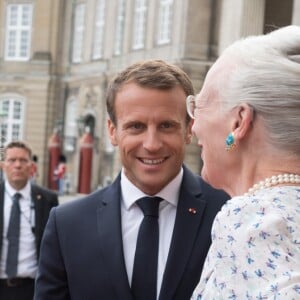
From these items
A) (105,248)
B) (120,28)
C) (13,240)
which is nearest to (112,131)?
(105,248)

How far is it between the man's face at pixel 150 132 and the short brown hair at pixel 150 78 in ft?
0.07

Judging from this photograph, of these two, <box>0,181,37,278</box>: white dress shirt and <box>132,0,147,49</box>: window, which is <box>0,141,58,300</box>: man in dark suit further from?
<box>132,0,147,49</box>: window

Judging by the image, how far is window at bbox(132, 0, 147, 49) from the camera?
3606cm

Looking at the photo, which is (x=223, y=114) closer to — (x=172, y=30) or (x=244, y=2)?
(x=244, y=2)

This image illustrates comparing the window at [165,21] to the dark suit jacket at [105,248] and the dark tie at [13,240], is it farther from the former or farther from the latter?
the dark suit jacket at [105,248]

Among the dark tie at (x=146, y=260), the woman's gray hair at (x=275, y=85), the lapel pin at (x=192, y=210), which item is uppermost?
the woman's gray hair at (x=275, y=85)

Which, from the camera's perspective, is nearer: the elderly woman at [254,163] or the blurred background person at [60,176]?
the elderly woman at [254,163]

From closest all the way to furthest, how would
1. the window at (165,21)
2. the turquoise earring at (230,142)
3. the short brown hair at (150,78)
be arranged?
the turquoise earring at (230,142)
the short brown hair at (150,78)
the window at (165,21)

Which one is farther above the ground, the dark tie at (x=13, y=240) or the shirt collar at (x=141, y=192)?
the shirt collar at (x=141, y=192)

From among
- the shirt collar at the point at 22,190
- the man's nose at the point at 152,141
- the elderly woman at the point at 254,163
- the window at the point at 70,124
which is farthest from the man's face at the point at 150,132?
the window at the point at 70,124

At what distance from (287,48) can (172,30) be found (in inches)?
1199

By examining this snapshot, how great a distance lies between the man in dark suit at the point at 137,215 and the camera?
3.30 metres

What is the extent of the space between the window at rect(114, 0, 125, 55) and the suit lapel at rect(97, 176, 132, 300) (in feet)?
116

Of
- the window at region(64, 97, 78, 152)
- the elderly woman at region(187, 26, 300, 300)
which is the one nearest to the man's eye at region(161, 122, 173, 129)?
the elderly woman at region(187, 26, 300, 300)
